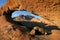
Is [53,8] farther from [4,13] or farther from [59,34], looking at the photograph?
[4,13]

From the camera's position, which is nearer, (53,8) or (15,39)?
(53,8)

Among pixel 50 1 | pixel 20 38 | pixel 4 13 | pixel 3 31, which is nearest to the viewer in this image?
pixel 50 1

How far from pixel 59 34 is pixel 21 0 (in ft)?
6.22

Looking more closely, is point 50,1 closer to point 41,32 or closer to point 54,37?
point 54,37

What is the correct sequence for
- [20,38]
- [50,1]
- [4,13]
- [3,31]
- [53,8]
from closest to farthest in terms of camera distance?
[50,1] < [53,8] < [20,38] < [3,31] < [4,13]

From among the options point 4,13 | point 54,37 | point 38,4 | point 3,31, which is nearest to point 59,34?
point 54,37

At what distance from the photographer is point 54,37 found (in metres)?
7.05

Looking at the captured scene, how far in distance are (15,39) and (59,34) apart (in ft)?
5.35

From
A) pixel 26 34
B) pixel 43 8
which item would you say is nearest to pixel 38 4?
pixel 43 8

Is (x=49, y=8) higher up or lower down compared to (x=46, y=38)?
higher up

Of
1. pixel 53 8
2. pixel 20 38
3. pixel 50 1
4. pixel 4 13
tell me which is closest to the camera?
pixel 50 1

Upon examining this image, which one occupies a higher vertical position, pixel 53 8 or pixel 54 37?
pixel 53 8

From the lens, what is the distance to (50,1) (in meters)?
5.79

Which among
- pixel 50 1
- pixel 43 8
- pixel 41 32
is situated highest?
pixel 50 1
